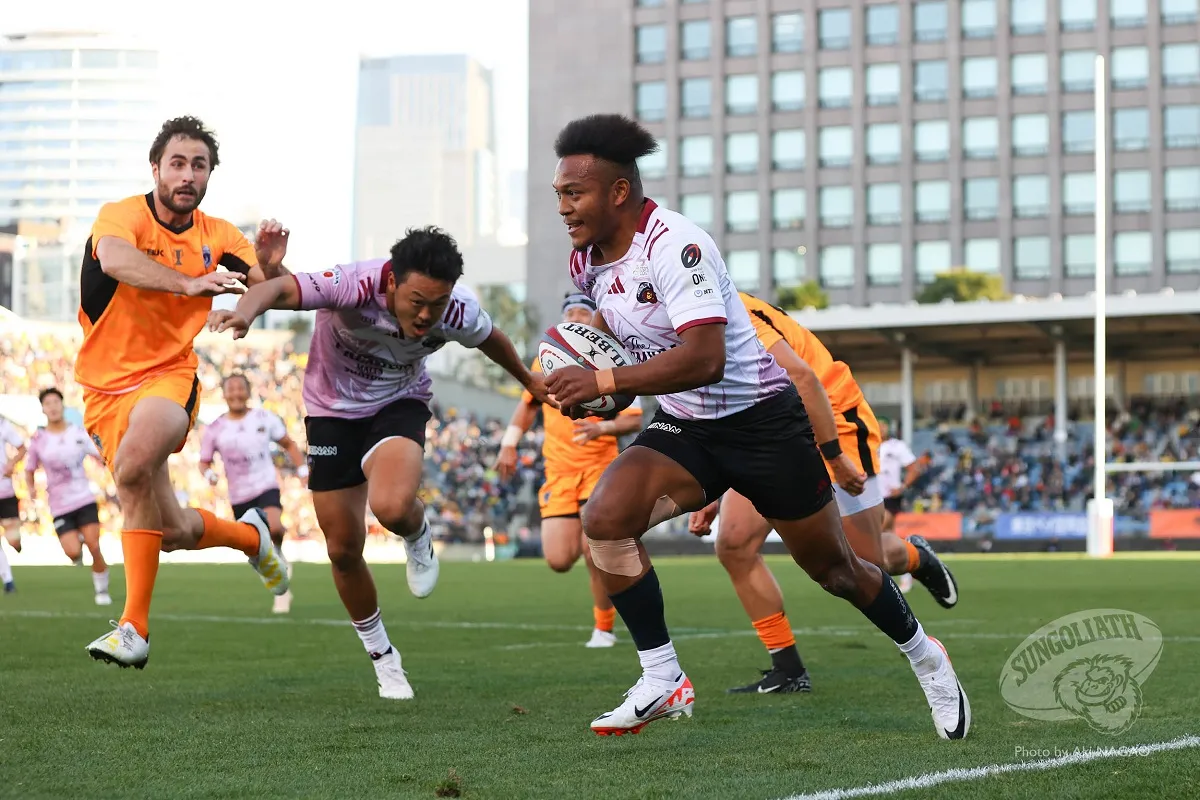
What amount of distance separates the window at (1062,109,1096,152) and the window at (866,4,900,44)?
32.4 ft

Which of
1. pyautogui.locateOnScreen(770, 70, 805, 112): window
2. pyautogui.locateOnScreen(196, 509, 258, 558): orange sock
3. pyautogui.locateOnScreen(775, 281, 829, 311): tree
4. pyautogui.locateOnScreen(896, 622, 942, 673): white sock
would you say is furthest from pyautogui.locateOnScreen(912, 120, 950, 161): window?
pyautogui.locateOnScreen(896, 622, 942, 673): white sock

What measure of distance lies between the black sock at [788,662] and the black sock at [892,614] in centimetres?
199

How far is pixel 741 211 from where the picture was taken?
8431 centimetres

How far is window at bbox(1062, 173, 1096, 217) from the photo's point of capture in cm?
7781

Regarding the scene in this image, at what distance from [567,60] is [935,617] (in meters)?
76.4

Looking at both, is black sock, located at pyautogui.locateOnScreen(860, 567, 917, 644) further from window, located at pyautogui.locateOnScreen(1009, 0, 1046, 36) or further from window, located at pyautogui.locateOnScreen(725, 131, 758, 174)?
window, located at pyautogui.locateOnScreen(725, 131, 758, 174)

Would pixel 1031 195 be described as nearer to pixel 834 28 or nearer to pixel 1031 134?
pixel 1031 134

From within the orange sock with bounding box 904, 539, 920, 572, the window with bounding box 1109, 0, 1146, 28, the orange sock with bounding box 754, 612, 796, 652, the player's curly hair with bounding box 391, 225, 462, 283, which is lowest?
the orange sock with bounding box 754, 612, 796, 652

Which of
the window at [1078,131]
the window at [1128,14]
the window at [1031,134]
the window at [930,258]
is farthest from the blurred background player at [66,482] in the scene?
the window at [1128,14]

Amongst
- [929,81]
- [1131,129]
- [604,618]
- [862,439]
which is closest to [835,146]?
[929,81]

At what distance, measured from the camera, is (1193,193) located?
7675 cm

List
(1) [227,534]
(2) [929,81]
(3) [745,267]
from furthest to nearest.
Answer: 1. (3) [745,267]
2. (2) [929,81]
3. (1) [227,534]

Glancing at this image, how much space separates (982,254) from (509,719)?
7591 centimetres

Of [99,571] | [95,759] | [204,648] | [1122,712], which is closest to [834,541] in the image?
[1122,712]
